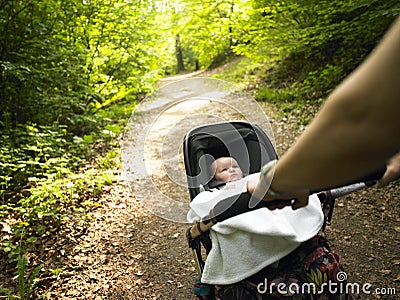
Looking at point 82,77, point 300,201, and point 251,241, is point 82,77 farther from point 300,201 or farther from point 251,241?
point 300,201

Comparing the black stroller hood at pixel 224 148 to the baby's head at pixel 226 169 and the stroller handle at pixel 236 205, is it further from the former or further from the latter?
the stroller handle at pixel 236 205

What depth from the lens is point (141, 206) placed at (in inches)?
180

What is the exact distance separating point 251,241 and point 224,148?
107 centimetres

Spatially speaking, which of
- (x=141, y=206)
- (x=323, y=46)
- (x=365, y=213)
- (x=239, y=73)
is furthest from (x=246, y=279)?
(x=239, y=73)

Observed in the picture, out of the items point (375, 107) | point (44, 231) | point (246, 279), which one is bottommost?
point (44, 231)

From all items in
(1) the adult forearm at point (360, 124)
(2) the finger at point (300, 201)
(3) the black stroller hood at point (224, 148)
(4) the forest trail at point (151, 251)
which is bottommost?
(4) the forest trail at point (151, 251)

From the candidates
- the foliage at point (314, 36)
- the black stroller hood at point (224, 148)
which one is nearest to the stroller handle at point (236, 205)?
the black stroller hood at point (224, 148)

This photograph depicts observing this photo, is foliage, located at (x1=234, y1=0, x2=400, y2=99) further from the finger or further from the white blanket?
the finger

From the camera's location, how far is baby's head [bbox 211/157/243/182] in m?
2.63

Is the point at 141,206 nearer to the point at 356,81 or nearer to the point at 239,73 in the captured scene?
the point at 356,81

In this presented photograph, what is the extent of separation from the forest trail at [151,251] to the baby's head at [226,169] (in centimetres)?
121

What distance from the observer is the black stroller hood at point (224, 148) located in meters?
2.60

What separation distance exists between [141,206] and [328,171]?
4162mm

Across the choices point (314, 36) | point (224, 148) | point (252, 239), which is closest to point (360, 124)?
point (252, 239)
